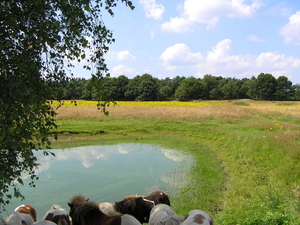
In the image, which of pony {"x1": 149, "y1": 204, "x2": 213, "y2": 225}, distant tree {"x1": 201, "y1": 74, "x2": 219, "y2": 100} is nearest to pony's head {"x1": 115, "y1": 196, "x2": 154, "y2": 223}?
pony {"x1": 149, "y1": 204, "x2": 213, "y2": 225}

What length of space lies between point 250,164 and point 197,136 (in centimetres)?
822

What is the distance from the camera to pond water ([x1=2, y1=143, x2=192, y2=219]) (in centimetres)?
905

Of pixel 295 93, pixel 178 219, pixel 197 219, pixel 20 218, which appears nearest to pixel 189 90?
pixel 295 93

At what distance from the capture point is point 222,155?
576 inches

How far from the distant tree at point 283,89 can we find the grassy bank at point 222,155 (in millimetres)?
66291

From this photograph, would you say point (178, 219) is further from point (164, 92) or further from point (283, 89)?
point (283, 89)

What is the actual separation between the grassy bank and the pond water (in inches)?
48.6

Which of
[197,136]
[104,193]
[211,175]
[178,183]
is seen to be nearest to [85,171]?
[104,193]

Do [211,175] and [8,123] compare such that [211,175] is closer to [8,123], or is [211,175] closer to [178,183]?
[178,183]

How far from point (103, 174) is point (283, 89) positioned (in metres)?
93.4

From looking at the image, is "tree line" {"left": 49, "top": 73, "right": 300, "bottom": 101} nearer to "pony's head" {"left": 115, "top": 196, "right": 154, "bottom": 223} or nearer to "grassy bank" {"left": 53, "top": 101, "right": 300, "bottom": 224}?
"grassy bank" {"left": 53, "top": 101, "right": 300, "bottom": 224}

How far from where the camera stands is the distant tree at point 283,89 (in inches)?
3376

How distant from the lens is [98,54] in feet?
14.5

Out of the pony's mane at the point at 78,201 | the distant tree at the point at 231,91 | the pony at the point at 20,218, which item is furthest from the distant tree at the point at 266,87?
the pony at the point at 20,218
